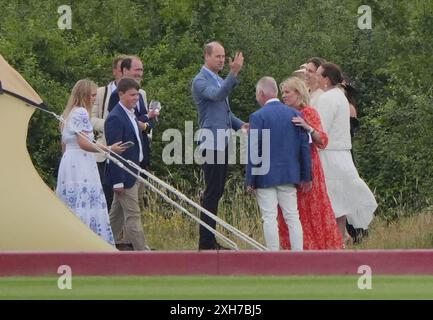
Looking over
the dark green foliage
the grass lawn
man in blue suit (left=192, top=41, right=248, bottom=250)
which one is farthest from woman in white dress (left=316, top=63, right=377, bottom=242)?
the dark green foliage

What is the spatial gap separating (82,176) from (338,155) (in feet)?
8.54

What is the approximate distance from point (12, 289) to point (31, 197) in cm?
170

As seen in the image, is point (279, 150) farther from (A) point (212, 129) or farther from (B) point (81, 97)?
(B) point (81, 97)

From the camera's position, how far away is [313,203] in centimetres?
1570

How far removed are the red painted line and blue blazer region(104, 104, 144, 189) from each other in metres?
1.63

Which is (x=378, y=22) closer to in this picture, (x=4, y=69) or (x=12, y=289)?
(x=4, y=69)

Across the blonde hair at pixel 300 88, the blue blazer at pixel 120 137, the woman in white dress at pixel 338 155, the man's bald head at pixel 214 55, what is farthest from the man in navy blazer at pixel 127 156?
the woman in white dress at pixel 338 155

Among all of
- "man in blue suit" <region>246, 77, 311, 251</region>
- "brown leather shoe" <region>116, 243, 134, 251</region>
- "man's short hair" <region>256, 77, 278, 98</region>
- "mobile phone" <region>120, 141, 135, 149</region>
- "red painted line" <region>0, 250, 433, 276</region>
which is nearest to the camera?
"red painted line" <region>0, 250, 433, 276</region>

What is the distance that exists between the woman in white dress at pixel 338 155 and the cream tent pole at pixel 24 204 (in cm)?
261

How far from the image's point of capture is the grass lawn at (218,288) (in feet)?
41.8

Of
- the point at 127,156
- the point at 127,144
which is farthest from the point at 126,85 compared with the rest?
the point at 127,156

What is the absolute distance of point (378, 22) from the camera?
85.6 ft

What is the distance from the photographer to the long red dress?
1563 centimetres

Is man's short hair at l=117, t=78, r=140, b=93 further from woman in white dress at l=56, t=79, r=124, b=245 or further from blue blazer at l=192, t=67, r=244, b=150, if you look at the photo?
blue blazer at l=192, t=67, r=244, b=150
